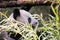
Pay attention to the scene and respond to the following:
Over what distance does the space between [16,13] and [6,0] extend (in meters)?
0.48

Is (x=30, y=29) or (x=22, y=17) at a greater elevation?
(x=30, y=29)

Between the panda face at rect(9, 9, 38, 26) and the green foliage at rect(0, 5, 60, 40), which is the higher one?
the green foliage at rect(0, 5, 60, 40)

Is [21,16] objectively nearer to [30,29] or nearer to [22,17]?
[22,17]

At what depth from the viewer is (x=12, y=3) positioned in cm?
339

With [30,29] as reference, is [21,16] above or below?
below

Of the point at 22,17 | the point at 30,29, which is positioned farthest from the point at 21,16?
the point at 30,29

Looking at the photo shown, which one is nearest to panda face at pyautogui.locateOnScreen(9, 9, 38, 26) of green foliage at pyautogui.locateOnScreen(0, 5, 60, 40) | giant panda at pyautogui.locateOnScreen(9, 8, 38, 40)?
giant panda at pyautogui.locateOnScreen(9, 8, 38, 40)

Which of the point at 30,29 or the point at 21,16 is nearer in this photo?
the point at 30,29

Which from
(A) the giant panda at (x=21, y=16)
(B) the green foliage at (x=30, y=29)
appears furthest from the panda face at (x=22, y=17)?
(B) the green foliage at (x=30, y=29)

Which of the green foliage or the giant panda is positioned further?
the giant panda

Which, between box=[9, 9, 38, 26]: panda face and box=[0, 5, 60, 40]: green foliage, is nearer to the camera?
box=[0, 5, 60, 40]: green foliage

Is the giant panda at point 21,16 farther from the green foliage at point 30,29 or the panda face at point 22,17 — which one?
the green foliage at point 30,29

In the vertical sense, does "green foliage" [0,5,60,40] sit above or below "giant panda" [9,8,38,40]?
above

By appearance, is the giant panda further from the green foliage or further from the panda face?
the green foliage
